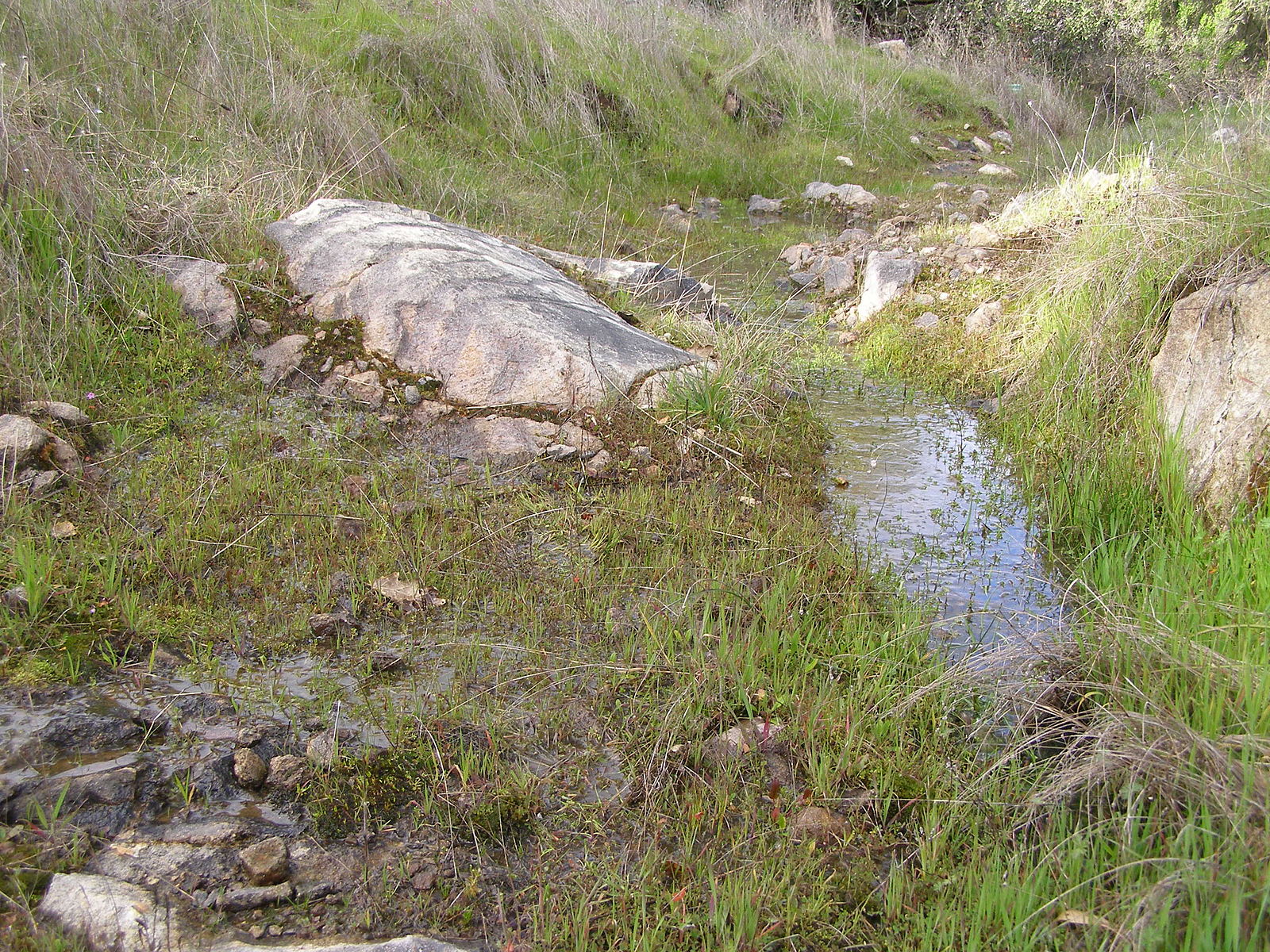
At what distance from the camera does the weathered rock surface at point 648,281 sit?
607 centimetres

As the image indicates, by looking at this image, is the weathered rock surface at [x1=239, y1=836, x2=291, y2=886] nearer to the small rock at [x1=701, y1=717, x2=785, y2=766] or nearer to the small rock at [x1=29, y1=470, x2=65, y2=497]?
the small rock at [x1=701, y1=717, x2=785, y2=766]

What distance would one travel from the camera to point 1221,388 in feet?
12.0

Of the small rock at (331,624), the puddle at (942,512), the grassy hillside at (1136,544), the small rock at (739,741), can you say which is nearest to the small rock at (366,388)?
the small rock at (331,624)

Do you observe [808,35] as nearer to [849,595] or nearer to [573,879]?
[849,595]

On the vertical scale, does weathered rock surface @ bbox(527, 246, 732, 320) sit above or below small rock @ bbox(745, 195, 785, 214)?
above

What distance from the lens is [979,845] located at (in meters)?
2.07

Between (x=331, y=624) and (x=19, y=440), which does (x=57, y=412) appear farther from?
(x=331, y=624)

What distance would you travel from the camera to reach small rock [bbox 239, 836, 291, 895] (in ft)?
6.60

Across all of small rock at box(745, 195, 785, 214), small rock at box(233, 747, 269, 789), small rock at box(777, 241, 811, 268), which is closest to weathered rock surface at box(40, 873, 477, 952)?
small rock at box(233, 747, 269, 789)

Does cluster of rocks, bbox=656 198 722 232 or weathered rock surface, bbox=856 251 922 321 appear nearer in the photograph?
weathered rock surface, bbox=856 251 922 321

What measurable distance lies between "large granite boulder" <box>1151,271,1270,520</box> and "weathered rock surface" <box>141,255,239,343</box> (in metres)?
4.46

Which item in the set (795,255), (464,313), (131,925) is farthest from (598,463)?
(795,255)

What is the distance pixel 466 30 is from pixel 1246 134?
722cm

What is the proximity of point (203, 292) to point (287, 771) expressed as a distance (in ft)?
11.1
